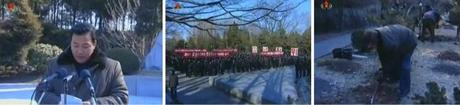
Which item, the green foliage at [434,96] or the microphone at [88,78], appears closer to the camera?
the microphone at [88,78]

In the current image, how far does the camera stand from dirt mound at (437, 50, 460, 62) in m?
7.68

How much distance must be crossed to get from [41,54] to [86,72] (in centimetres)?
56

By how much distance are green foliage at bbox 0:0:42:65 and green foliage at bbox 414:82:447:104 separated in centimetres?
433

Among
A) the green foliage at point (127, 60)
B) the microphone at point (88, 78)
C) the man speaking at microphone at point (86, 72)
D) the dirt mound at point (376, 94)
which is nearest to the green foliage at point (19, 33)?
the man speaking at microphone at point (86, 72)

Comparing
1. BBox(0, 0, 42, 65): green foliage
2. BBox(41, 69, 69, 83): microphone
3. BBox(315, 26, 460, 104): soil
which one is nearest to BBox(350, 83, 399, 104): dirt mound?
BBox(315, 26, 460, 104): soil

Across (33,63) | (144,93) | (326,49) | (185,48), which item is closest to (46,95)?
(33,63)

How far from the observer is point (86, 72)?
7.27 m

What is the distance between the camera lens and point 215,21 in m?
7.47

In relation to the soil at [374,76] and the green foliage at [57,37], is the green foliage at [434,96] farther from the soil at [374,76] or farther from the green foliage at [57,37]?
the green foliage at [57,37]

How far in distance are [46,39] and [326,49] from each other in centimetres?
311

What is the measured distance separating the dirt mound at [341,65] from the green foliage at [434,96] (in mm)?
785

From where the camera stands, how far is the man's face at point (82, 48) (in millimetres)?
7273

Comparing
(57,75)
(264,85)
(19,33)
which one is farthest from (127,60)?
(264,85)

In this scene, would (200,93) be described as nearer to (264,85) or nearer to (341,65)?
(264,85)
